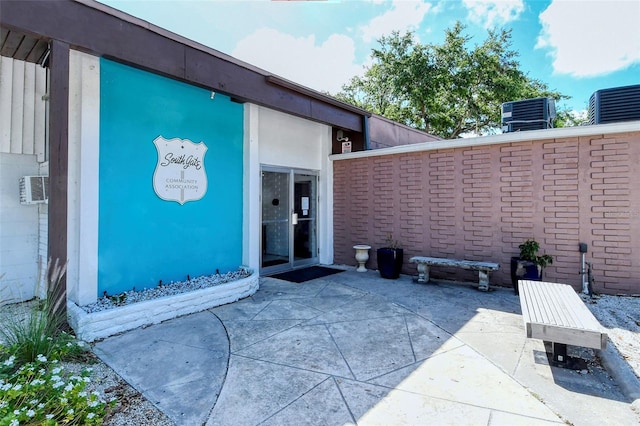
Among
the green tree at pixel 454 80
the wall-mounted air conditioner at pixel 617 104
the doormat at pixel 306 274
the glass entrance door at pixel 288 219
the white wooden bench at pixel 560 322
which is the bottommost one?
the doormat at pixel 306 274

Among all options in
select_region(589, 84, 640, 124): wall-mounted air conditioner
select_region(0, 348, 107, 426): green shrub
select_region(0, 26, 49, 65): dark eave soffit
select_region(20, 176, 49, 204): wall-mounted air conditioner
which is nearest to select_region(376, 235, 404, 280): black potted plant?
select_region(589, 84, 640, 124): wall-mounted air conditioner

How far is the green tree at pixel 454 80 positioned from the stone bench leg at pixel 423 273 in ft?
41.1

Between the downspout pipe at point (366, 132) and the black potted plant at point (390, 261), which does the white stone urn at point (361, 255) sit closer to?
the black potted plant at point (390, 261)

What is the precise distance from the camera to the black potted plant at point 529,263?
512 cm

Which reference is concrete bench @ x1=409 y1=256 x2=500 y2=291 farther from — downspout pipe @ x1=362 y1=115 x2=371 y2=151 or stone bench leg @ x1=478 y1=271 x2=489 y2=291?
downspout pipe @ x1=362 y1=115 x2=371 y2=151

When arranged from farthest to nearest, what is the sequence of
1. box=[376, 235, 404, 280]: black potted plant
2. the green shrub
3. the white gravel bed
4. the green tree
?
the green tree
box=[376, 235, 404, 280]: black potted plant
the white gravel bed
the green shrub

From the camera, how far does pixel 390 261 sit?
254 inches

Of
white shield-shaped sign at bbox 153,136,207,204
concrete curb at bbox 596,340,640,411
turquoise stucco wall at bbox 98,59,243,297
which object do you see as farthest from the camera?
white shield-shaped sign at bbox 153,136,207,204

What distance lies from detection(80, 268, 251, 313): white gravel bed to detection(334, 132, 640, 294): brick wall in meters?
3.21

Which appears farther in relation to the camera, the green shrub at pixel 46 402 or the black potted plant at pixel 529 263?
the black potted plant at pixel 529 263

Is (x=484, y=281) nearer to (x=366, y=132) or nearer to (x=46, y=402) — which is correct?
(x=366, y=132)

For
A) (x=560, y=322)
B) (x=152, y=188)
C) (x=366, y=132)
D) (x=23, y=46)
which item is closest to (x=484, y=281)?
(x=560, y=322)

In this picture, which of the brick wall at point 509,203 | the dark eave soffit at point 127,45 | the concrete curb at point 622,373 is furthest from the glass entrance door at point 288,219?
the concrete curb at point 622,373

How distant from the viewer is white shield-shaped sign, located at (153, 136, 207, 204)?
4855 mm
